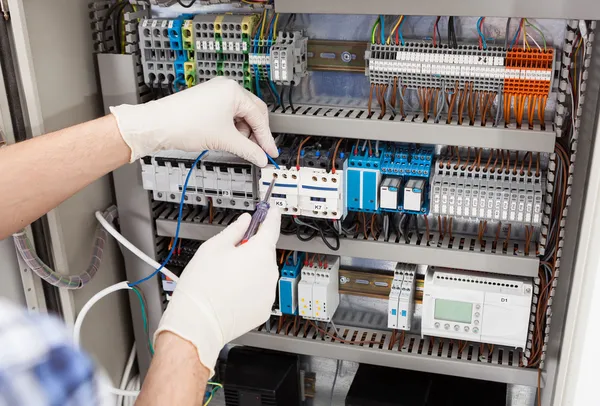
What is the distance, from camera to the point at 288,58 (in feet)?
5.83

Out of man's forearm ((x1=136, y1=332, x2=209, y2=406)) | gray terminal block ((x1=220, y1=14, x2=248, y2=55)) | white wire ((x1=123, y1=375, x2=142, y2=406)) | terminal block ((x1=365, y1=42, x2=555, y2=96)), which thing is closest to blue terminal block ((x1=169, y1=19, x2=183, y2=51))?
gray terminal block ((x1=220, y1=14, x2=248, y2=55))

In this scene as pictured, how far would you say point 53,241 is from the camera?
1.84 meters

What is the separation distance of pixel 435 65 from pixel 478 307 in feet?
2.35

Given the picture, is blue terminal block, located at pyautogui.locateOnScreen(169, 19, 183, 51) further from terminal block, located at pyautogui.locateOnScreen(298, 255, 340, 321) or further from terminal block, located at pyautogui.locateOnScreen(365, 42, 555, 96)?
terminal block, located at pyautogui.locateOnScreen(298, 255, 340, 321)

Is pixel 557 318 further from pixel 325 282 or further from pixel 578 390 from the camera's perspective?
pixel 325 282

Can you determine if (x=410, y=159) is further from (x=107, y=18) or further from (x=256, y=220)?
(x=107, y=18)

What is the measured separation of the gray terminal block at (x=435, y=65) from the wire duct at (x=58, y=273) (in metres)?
0.99

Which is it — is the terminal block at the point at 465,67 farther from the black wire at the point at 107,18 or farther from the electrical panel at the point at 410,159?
the black wire at the point at 107,18

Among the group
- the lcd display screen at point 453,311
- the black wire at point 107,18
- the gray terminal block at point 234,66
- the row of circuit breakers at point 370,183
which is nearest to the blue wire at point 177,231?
the row of circuit breakers at point 370,183

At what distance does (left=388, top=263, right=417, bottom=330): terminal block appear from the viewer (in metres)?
1.95

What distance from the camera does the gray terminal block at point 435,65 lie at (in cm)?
169

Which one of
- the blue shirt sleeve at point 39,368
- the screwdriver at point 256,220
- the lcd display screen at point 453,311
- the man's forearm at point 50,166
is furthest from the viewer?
the lcd display screen at point 453,311

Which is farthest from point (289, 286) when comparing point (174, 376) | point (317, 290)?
point (174, 376)

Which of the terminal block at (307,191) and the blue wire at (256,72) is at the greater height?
the blue wire at (256,72)
